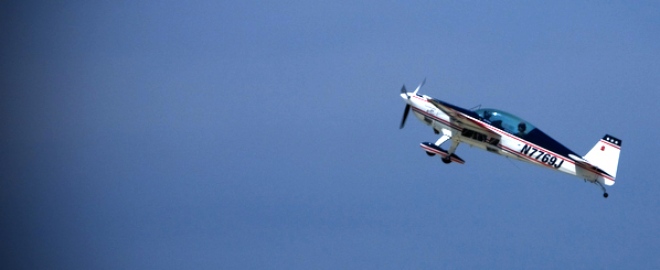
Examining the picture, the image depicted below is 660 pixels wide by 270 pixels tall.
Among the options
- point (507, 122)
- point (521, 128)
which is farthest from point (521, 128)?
point (507, 122)

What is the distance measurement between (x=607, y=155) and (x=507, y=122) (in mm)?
3642

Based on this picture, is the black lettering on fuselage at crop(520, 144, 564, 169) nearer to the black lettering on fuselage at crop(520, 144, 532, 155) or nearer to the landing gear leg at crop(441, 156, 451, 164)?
the black lettering on fuselage at crop(520, 144, 532, 155)

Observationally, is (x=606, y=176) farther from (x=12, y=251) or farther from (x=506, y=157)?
(x=12, y=251)

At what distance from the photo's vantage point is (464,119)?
50.7 metres

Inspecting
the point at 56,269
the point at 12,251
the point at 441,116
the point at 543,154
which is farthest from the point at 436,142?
the point at 12,251

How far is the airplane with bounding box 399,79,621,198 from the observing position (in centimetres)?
4909

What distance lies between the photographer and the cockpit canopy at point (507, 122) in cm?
5022

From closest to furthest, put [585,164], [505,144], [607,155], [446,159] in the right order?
[585,164], [607,155], [505,144], [446,159]

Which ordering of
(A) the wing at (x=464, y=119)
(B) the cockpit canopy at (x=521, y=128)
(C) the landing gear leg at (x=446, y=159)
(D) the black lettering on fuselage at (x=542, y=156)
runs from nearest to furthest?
(D) the black lettering on fuselage at (x=542, y=156) → (B) the cockpit canopy at (x=521, y=128) → (A) the wing at (x=464, y=119) → (C) the landing gear leg at (x=446, y=159)

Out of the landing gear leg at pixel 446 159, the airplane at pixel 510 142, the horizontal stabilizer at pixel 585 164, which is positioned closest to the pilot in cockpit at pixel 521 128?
the airplane at pixel 510 142

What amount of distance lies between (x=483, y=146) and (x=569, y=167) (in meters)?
3.24

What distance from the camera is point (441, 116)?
170ft

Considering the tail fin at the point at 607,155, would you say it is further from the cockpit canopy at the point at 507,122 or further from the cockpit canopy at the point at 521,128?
the cockpit canopy at the point at 507,122

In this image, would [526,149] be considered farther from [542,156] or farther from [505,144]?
[505,144]
